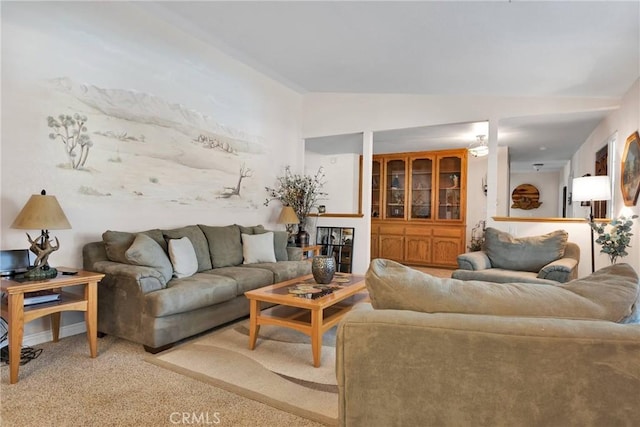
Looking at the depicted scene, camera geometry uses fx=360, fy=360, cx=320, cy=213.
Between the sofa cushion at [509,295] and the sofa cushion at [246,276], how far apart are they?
2.25m

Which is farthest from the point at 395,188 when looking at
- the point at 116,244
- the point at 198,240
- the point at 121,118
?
the point at 116,244

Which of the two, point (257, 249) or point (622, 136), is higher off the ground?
point (622, 136)

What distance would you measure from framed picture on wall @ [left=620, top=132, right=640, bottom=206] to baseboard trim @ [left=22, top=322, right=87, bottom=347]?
5116mm

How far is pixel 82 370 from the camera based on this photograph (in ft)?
7.67

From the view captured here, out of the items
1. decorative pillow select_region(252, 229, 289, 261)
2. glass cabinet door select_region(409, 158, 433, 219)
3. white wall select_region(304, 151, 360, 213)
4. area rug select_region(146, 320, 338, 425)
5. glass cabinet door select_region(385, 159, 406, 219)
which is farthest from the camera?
white wall select_region(304, 151, 360, 213)

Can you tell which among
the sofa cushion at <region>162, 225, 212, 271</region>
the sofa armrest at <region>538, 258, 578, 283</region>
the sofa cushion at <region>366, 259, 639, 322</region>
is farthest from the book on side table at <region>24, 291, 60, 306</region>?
the sofa armrest at <region>538, 258, 578, 283</region>

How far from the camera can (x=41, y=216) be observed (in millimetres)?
2432

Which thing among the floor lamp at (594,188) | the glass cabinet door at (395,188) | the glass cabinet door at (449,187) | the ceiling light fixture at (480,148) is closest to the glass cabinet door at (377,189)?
the glass cabinet door at (395,188)

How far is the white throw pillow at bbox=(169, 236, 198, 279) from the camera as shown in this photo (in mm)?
3184

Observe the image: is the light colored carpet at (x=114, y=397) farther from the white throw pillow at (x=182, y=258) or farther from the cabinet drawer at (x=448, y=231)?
the cabinet drawer at (x=448, y=231)

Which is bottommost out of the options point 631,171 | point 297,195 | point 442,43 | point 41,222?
point 41,222

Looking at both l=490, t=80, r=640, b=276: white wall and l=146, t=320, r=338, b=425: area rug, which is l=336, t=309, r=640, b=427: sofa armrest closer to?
l=146, t=320, r=338, b=425: area rug

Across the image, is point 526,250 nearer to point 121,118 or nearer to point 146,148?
point 146,148

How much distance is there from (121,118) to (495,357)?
3.61m
